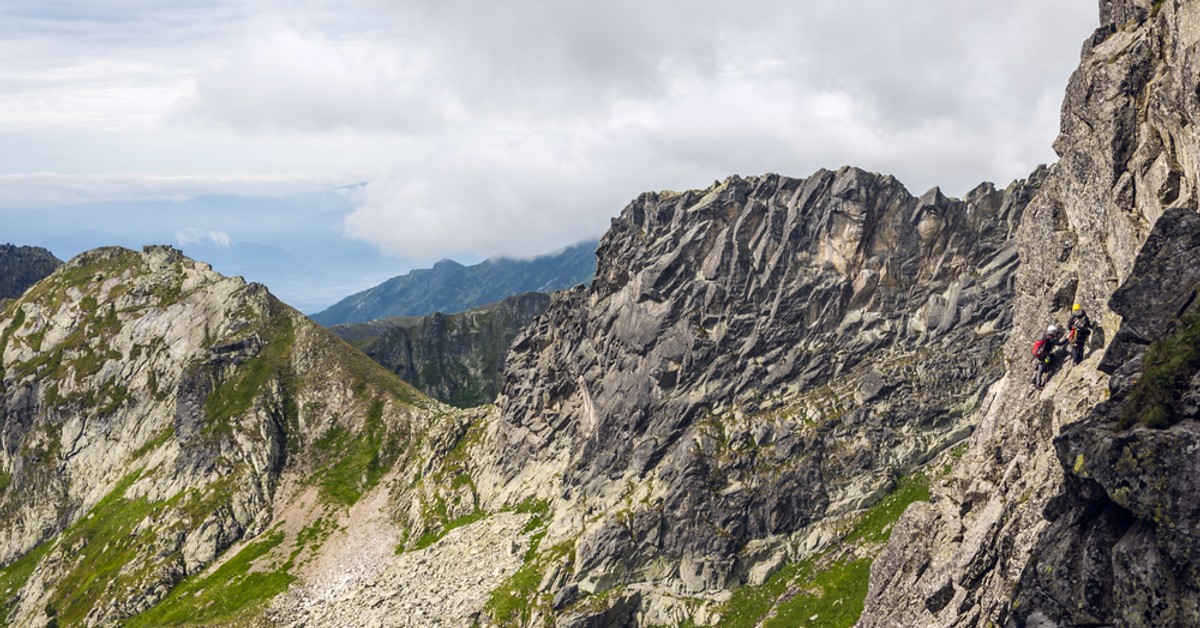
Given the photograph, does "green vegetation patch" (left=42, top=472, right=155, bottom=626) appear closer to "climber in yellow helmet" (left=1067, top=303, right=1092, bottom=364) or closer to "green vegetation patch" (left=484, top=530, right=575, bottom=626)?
"green vegetation patch" (left=484, top=530, right=575, bottom=626)

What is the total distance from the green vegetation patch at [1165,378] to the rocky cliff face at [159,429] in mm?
108781

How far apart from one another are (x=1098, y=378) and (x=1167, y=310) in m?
10.3

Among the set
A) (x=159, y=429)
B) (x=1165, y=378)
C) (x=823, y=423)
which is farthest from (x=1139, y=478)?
(x=159, y=429)

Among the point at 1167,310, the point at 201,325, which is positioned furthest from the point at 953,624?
the point at 201,325

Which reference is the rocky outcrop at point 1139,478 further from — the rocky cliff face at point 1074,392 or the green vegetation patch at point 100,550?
the green vegetation patch at point 100,550

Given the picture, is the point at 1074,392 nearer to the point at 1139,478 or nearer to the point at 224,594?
the point at 1139,478

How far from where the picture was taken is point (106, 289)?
185000mm

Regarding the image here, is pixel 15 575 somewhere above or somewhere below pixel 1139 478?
below

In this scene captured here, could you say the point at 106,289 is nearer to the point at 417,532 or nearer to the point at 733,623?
the point at 417,532

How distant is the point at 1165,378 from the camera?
95.9 ft

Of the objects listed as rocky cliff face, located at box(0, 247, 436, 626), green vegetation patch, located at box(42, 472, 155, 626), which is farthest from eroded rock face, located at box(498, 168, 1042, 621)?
green vegetation patch, located at box(42, 472, 155, 626)

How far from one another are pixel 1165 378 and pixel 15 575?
577ft

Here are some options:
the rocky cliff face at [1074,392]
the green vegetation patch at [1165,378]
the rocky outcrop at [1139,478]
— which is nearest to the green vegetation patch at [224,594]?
the rocky cliff face at [1074,392]

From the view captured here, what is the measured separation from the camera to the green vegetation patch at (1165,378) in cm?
2872
